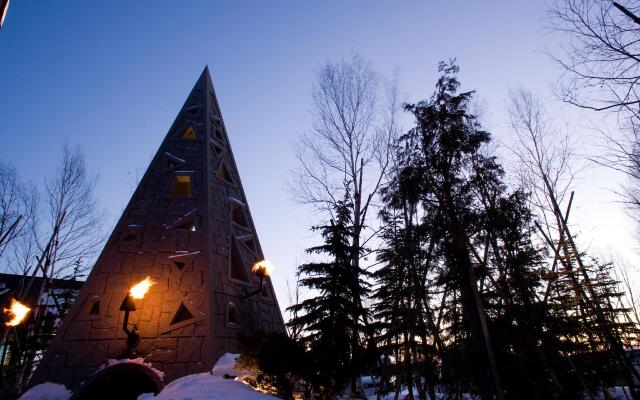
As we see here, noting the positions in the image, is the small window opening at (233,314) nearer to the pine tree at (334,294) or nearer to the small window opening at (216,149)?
the pine tree at (334,294)

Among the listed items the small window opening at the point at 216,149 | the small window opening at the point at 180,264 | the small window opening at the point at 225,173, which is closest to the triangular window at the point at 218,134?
the small window opening at the point at 216,149

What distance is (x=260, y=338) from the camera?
6289mm

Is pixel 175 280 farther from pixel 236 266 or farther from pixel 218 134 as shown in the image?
pixel 218 134

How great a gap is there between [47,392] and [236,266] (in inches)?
191

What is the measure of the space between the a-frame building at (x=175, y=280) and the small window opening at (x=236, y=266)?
1.2 inches

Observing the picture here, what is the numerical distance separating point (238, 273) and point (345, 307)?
3468mm

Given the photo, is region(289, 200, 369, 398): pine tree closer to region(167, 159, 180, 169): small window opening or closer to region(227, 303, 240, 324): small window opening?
region(227, 303, 240, 324): small window opening

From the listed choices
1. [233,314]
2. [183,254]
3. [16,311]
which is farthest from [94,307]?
[233,314]

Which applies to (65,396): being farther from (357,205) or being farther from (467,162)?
(467,162)

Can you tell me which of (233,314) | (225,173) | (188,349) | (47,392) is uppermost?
(225,173)

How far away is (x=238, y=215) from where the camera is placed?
11805mm

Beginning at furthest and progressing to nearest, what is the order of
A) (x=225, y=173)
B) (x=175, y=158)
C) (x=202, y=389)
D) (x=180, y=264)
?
(x=225, y=173)
(x=175, y=158)
(x=180, y=264)
(x=202, y=389)

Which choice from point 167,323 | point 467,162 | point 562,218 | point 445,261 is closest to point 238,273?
point 167,323

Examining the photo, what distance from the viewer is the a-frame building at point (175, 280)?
7.45 meters
